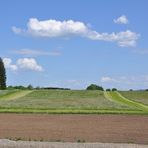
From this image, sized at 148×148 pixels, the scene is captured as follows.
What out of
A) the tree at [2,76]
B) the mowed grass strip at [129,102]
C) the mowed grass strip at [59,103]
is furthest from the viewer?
the tree at [2,76]

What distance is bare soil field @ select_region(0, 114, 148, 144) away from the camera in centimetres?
2861

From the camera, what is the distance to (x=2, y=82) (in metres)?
152

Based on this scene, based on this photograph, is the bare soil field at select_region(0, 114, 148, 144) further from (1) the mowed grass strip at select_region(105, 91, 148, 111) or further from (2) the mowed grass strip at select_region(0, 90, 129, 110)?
(1) the mowed grass strip at select_region(105, 91, 148, 111)

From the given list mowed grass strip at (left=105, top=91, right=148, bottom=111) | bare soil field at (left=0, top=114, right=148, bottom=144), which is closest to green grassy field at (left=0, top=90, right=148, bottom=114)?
mowed grass strip at (left=105, top=91, right=148, bottom=111)

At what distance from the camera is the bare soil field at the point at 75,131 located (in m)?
28.6

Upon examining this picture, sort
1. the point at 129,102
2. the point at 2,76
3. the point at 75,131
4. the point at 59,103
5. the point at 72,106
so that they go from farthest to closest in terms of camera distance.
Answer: the point at 2,76
the point at 129,102
the point at 59,103
the point at 72,106
the point at 75,131

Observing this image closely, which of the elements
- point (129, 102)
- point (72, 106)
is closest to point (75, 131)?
point (72, 106)

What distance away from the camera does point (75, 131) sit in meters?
34.0

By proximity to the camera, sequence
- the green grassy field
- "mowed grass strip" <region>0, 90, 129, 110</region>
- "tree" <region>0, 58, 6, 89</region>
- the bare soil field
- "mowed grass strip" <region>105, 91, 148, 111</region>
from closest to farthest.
A: the bare soil field < the green grassy field < "mowed grass strip" <region>0, 90, 129, 110</region> < "mowed grass strip" <region>105, 91, 148, 111</region> < "tree" <region>0, 58, 6, 89</region>

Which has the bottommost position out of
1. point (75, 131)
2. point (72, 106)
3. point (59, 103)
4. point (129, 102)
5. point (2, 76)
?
point (75, 131)

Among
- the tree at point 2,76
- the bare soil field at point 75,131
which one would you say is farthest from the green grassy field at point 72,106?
the tree at point 2,76

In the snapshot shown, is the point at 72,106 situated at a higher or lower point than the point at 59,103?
lower

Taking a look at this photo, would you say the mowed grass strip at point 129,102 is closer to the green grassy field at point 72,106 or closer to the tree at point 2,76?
the green grassy field at point 72,106

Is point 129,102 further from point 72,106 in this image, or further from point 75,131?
point 75,131
